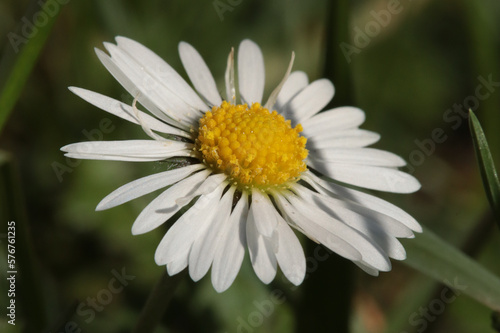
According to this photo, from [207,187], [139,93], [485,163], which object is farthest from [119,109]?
[485,163]

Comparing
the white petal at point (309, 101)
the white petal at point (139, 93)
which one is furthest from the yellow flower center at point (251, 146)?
the white petal at point (309, 101)

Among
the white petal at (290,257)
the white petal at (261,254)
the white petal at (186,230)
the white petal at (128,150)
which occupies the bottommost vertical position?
the white petal at (290,257)

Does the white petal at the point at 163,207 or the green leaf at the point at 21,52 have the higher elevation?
the green leaf at the point at 21,52

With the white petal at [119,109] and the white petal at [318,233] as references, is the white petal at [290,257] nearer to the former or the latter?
the white petal at [318,233]

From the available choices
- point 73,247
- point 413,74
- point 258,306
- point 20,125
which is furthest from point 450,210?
point 20,125

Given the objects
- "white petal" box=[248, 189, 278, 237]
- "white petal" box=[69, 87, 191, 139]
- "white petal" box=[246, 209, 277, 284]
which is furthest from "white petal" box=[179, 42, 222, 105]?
"white petal" box=[246, 209, 277, 284]

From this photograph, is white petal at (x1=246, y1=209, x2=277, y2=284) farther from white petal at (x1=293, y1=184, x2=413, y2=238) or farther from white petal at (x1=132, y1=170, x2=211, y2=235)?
white petal at (x1=293, y1=184, x2=413, y2=238)

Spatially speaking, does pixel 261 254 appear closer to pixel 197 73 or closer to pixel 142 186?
pixel 142 186
